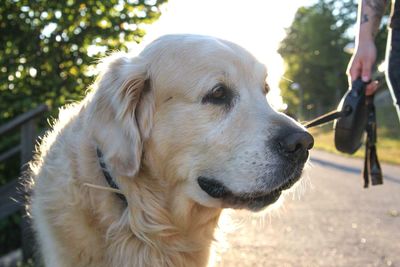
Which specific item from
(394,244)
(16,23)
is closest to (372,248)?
(394,244)

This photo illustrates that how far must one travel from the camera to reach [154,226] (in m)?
2.90

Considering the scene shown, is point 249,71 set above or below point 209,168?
above

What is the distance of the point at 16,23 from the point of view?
4.82m

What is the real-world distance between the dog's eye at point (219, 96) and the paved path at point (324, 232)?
0.76 m

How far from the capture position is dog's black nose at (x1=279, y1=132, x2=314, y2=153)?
→ 2.65 m

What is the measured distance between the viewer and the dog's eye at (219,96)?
9.59ft

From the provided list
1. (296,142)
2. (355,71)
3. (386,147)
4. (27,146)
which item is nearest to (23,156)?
(27,146)

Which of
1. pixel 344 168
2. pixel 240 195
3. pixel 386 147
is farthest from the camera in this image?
pixel 386 147

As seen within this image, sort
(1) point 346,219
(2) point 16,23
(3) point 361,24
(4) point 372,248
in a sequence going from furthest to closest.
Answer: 1. (1) point 346,219
2. (4) point 372,248
3. (2) point 16,23
4. (3) point 361,24

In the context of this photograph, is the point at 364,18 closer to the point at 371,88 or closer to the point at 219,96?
the point at 371,88

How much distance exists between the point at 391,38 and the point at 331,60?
4621 cm

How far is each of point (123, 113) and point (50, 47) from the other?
2436 millimetres

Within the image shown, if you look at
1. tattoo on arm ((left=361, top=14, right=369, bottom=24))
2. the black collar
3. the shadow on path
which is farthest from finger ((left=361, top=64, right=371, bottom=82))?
the shadow on path

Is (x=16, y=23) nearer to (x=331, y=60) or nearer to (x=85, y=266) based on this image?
(x=85, y=266)
